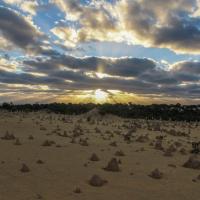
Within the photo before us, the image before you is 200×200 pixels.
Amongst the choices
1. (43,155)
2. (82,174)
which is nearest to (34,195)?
(82,174)

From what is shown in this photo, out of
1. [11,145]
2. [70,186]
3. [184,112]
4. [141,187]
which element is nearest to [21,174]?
[70,186]

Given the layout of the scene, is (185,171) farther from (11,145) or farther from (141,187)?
(11,145)

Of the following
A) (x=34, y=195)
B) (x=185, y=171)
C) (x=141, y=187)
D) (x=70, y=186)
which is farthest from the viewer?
(x=185, y=171)

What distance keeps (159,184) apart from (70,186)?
420 centimetres

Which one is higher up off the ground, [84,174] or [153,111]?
[153,111]

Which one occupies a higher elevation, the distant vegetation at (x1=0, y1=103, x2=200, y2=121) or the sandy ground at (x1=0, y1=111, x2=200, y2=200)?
the distant vegetation at (x1=0, y1=103, x2=200, y2=121)

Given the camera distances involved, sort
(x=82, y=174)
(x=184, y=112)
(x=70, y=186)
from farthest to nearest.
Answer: (x=184, y=112), (x=82, y=174), (x=70, y=186)

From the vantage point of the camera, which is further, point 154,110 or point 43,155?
point 154,110

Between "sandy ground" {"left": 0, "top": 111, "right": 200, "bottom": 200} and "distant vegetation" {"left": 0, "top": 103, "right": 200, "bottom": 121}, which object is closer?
"sandy ground" {"left": 0, "top": 111, "right": 200, "bottom": 200}

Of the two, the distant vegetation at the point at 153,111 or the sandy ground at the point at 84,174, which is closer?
the sandy ground at the point at 84,174

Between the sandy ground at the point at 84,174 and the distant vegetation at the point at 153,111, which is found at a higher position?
the distant vegetation at the point at 153,111

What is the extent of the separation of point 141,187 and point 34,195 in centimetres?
482

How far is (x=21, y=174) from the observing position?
16.2 meters

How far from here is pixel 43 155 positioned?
21.4 meters
